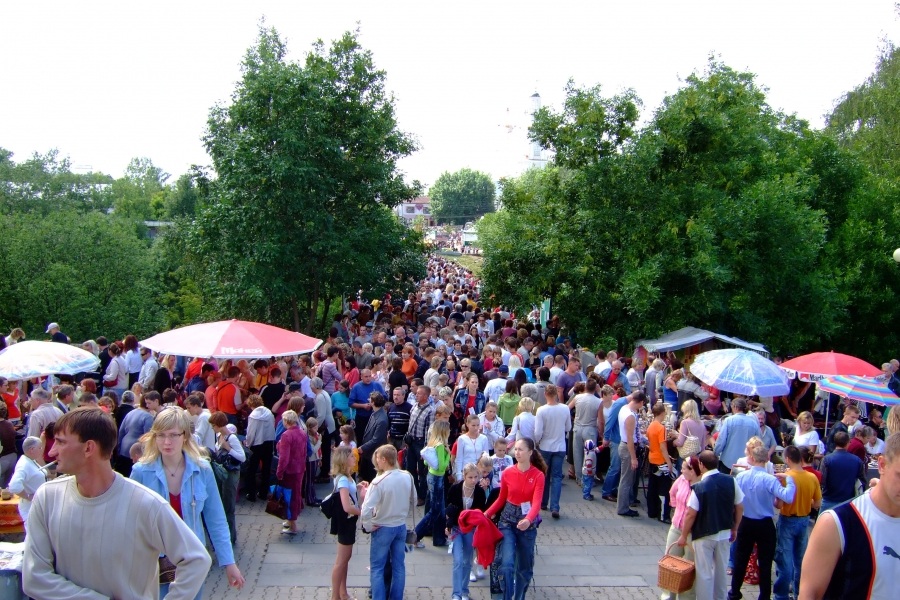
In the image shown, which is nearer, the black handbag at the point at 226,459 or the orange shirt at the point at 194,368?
the black handbag at the point at 226,459

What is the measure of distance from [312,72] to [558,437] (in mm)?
12450

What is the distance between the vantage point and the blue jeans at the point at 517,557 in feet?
22.6

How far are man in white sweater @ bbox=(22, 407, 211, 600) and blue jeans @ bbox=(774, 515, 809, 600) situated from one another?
6.32 metres

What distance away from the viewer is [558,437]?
31.1 feet

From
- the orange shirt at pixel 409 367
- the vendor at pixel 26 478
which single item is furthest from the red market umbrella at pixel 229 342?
the vendor at pixel 26 478

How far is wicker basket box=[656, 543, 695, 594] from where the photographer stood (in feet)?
21.9

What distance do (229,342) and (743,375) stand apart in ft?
21.8

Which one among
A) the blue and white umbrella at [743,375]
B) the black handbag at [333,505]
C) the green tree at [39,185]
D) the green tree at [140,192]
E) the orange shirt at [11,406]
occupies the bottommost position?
the black handbag at [333,505]

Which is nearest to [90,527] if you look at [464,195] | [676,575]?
[676,575]

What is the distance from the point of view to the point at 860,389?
36.7ft

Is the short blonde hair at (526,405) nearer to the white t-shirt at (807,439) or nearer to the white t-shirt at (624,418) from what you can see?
the white t-shirt at (624,418)

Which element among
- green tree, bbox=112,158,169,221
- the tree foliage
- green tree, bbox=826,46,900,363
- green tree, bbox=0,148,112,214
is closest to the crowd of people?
the tree foliage

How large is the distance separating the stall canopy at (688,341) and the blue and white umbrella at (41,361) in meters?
9.77

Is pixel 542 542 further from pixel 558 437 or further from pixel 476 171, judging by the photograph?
pixel 476 171
